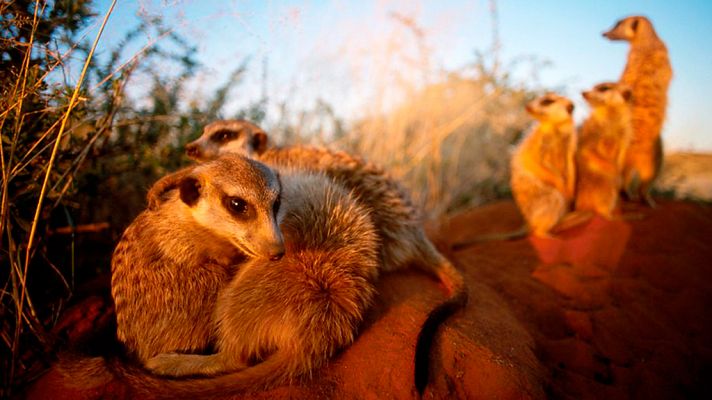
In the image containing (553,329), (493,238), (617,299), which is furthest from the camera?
(493,238)

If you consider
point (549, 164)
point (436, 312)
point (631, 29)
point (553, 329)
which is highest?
point (631, 29)

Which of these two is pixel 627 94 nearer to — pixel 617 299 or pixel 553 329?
pixel 617 299

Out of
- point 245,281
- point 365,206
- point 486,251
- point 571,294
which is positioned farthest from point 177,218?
point 486,251

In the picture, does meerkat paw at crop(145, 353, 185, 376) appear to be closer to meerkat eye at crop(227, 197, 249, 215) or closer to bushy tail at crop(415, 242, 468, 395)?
meerkat eye at crop(227, 197, 249, 215)

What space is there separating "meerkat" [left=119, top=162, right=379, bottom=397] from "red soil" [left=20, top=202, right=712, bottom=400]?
105 mm

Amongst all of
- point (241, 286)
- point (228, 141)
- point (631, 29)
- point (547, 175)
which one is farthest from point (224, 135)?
point (631, 29)

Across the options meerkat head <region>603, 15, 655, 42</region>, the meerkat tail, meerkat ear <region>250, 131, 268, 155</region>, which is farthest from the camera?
meerkat head <region>603, 15, 655, 42</region>

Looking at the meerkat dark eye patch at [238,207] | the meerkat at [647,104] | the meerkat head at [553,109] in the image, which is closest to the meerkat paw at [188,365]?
the meerkat dark eye patch at [238,207]

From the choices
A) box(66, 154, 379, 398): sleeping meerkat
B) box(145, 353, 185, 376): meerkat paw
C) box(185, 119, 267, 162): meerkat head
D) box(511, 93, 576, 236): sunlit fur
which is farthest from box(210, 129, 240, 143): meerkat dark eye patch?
box(511, 93, 576, 236): sunlit fur

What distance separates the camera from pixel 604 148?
484cm

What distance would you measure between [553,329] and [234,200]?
7.21ft

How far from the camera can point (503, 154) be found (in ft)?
26.3

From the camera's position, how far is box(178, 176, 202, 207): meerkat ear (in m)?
2.05

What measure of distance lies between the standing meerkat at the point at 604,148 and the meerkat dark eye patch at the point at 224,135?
415 centimetres
